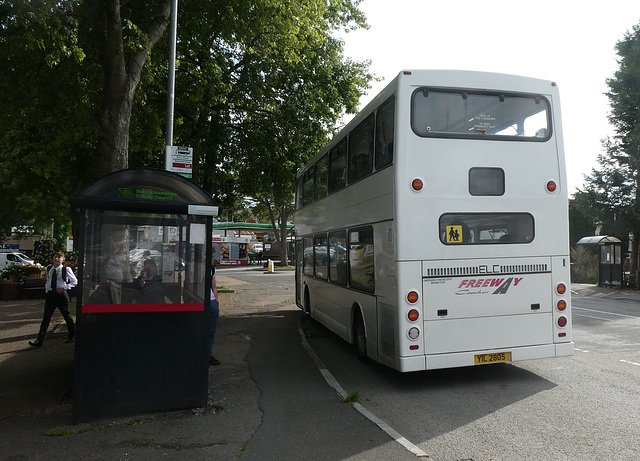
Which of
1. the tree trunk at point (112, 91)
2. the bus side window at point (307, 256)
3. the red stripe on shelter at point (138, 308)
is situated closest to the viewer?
the red stripe on shelter at point (138, 308)

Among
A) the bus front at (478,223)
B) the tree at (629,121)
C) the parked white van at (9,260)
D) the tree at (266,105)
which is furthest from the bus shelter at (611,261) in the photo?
the parked white van at (9,260)

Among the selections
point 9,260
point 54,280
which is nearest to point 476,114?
point 54,280

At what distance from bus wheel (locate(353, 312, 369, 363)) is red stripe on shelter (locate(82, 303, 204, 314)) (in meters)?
3.11

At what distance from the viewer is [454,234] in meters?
6.35

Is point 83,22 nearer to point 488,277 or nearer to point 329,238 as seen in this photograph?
point 329,238

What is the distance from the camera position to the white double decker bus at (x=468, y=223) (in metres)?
6.20

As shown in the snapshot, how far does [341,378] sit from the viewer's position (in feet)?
23.1

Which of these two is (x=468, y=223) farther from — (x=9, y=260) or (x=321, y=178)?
(x=9, y=260)

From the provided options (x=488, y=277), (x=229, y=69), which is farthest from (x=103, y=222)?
(x=229, y=69)

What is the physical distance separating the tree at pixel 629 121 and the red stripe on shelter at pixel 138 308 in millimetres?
24103

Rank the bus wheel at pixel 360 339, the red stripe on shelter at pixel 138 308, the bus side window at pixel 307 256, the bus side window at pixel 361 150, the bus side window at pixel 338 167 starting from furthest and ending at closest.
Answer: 1. the bus side window at pixel 307 256
2. the bus side window at pixel 338 167
3. the bus wheel at pixel 360 339
4. the bus side window at pixel 361 150
5. the red stripe on shelter at pixel 138 308

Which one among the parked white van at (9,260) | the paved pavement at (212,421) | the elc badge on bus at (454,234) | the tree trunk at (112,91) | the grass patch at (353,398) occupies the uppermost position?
the tree trunk at (112,91)

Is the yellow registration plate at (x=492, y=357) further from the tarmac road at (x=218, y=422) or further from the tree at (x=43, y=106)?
the tree at (x=43, y=106)

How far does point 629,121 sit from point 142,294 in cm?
2619
